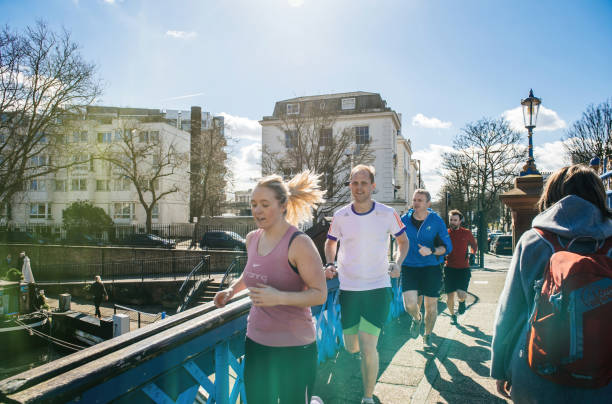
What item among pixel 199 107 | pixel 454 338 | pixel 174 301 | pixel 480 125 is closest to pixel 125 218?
pixel 199 107

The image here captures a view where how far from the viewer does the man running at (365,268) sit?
3.42 m

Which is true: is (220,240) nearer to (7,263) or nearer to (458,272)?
(7,263)

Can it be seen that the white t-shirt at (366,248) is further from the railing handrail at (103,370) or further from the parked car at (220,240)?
the parked car at (220,240)

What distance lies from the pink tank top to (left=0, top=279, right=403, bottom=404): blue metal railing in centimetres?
35

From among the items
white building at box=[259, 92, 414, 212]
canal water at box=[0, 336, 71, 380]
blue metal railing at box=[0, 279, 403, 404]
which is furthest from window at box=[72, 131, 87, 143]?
blue metal railing at box=[0, 279, 403, 404]

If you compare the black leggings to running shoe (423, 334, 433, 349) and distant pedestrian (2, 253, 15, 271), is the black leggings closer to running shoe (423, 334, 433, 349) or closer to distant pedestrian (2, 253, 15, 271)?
running shoe (423, 334, 433, 349)

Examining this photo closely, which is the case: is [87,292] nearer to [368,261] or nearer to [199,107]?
[368,261]

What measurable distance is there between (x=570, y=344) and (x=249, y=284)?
5.13 feet

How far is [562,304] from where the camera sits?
1.52 metres

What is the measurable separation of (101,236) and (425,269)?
38446 millimetres

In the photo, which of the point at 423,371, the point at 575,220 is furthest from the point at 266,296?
the point at 423,371

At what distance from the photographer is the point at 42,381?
166 cm

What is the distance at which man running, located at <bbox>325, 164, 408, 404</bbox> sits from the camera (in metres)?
3.42

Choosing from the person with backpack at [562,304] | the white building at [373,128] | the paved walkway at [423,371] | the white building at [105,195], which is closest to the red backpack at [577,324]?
the person with backpack at [562,304]
